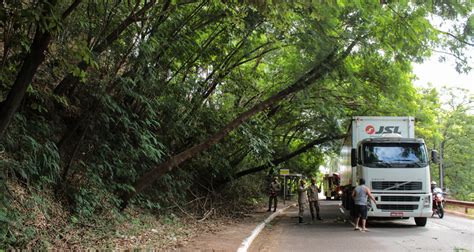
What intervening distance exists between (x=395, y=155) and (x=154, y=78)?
8.68 meters

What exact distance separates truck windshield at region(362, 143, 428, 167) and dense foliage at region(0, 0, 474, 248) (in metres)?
2.39

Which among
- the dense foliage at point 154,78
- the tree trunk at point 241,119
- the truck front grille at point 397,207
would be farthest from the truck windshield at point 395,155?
the tree trunk at point 241,119

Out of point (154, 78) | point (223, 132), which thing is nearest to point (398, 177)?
point (223, 132)

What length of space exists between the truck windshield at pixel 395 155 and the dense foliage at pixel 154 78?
239cm

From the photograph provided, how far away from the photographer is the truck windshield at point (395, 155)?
1518 centimetres

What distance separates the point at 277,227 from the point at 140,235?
757 centimetres

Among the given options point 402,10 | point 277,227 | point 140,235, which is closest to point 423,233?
point 277,227

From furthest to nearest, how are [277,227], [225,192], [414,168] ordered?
[225,192]
[277,227]
[414,168]

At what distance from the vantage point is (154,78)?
11156 mm

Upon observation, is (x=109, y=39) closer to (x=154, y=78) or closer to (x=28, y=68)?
(x=154, y=78)

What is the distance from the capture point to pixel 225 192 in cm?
2033

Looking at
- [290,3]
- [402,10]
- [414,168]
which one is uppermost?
[402,10]

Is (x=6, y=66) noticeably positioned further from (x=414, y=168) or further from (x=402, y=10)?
(x=414, y=168)

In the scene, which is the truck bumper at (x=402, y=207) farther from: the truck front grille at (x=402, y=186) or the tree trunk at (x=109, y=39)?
the tree trunk at (x=109, y=39)
